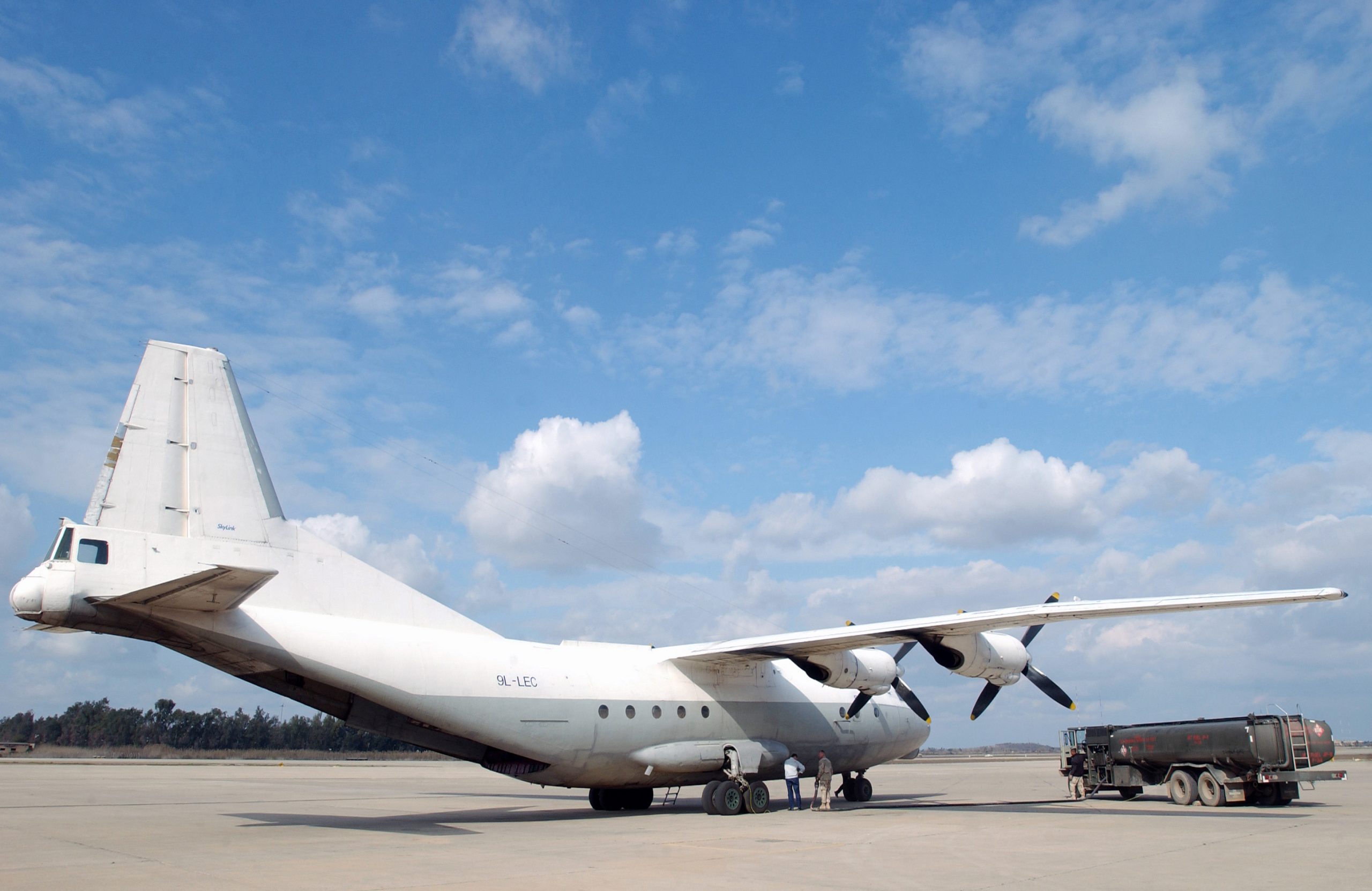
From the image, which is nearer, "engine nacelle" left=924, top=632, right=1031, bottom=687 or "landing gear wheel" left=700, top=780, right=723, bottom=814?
"landing gear wheel" left=700, top=780, right=723, bottom=814

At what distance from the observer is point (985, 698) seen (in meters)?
19.4

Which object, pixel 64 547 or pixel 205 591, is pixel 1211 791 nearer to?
pixel 205 591

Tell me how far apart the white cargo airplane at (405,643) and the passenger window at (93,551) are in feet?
0.08

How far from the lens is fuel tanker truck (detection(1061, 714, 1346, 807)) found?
18.0 m

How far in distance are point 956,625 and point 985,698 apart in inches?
160

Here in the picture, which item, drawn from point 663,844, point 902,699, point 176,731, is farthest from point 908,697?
point 176,731

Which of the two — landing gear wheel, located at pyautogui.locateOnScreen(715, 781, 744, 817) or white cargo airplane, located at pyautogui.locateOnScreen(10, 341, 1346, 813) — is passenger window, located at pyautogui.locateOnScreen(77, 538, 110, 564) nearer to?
white cargo airplane, located at pyautogui.locateOnScreen(10, 341, 1346, 813)

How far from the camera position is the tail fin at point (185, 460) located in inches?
501

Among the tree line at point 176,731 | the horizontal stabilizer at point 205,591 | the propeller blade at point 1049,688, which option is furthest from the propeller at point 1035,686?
the tree line at point 176,731

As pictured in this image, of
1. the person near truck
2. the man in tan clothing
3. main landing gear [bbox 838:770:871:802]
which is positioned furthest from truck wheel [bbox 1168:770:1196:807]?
the man in tan clothing

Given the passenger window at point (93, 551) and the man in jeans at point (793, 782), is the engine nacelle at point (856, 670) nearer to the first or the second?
the man in jeans at point (793, 782)

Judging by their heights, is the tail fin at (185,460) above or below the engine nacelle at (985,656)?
above

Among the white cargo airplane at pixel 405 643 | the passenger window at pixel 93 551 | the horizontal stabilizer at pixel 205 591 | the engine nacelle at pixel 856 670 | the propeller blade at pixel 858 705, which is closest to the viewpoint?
the horizontal stabilizer at pixel 205 591

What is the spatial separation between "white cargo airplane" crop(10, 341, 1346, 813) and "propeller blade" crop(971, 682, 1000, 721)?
44mm
